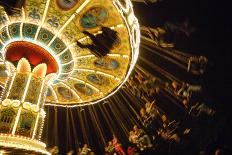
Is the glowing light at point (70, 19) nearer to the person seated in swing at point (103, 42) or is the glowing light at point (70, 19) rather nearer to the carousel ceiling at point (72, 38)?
the carousel ceiling at point (72, 38)

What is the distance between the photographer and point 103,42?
38.1 ft

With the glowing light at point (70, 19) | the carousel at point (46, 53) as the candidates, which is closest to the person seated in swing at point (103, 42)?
the carousel at point (46, 53)

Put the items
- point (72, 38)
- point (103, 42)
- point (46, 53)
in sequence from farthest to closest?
point (46, 53) → point (72, 38) → point (103, 42)

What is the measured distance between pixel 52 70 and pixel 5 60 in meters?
1.67

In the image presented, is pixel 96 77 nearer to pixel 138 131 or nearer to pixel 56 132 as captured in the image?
pixel 138 131

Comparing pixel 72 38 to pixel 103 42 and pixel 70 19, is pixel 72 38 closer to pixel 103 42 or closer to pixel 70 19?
pixel 70 19

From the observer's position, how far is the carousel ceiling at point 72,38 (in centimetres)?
1074

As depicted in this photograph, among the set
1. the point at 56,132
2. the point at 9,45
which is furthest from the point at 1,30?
the point at 56,132

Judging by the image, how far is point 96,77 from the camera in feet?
44.3

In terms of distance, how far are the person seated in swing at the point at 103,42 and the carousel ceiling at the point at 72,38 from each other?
145 mm

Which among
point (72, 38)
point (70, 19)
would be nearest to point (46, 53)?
point (72, 38)

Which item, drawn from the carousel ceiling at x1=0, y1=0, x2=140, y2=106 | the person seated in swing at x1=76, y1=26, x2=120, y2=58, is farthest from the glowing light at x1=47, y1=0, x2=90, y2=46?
the person seated in swing at x1=76, y1=26, x2=120, y2=58

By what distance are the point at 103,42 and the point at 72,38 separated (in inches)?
43.7

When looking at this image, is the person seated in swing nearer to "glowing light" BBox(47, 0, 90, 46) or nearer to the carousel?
the carousel
